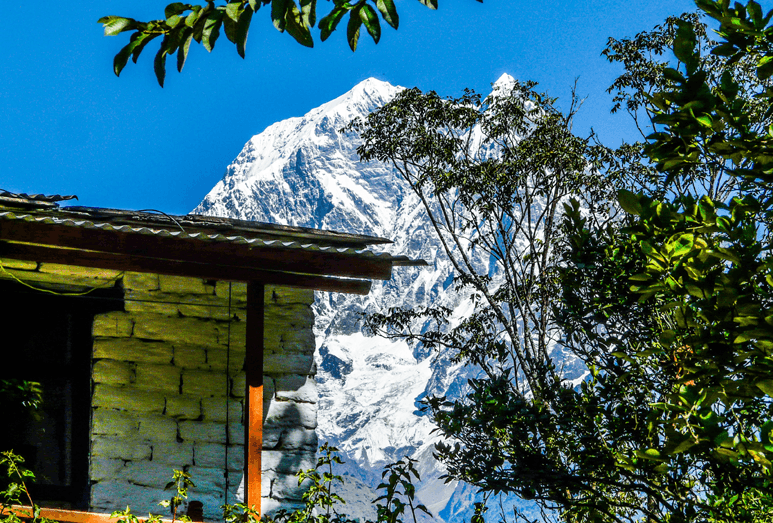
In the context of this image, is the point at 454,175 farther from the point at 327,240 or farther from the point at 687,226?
the point at 687,226

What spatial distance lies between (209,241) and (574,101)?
8256 mm

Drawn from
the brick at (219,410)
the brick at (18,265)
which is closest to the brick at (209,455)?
the brick at (219,410)

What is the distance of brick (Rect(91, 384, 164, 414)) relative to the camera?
4.48 metres

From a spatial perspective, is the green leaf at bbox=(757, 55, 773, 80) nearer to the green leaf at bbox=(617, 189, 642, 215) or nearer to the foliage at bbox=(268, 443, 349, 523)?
the green leaf at bbox=(617, 189, 642, 215)

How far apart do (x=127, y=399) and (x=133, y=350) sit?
0.36m

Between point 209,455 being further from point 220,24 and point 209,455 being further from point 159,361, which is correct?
point 220,24

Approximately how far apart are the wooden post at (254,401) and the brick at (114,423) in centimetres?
115

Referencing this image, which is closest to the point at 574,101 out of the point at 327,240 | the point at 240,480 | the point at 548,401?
the point at 327,240

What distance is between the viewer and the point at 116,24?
1412 millimetres

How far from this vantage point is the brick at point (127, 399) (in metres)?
4.48

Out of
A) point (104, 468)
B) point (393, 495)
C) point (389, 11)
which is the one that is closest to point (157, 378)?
point (104, 468)

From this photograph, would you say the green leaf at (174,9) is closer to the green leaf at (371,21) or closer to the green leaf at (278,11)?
the green leaf at (278,11)

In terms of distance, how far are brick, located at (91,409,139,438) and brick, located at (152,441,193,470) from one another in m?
0.21

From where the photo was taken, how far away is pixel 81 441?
439 centimetres
